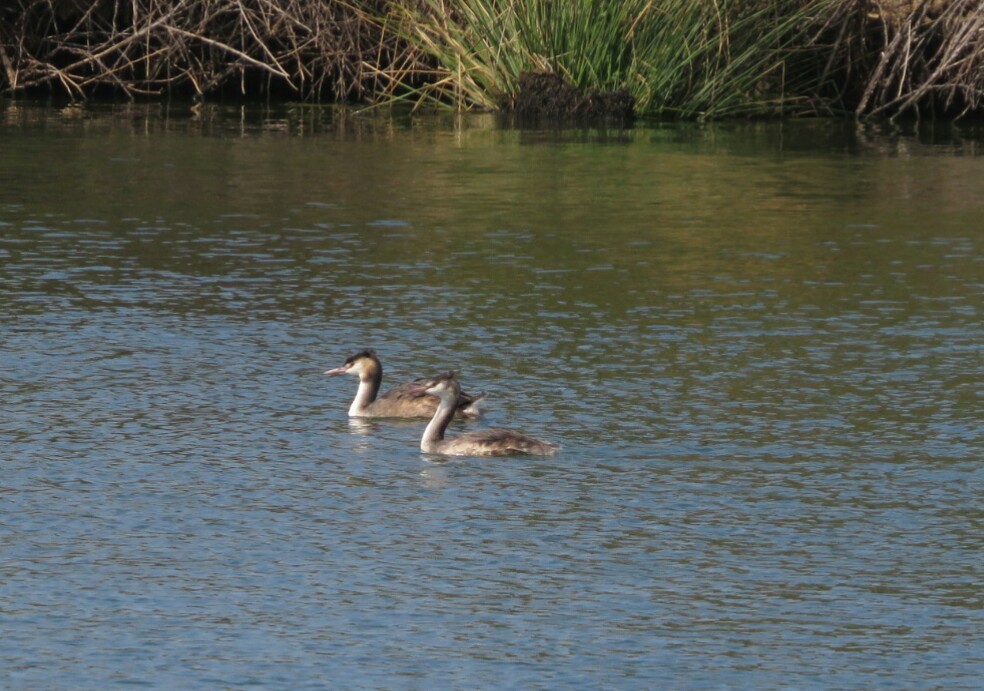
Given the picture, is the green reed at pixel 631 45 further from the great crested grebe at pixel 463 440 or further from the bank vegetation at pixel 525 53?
the great crested grebe at pixel 463 440

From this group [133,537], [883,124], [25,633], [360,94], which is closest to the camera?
[25,633]

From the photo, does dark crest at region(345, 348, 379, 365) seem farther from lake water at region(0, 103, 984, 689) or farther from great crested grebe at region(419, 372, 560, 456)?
great crested grebe at region(419, 372, 560, 456)

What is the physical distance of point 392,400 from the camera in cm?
787

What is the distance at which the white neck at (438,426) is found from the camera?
729 cm

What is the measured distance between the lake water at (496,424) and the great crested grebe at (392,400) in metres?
0.08

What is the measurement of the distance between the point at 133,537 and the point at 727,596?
1826mm

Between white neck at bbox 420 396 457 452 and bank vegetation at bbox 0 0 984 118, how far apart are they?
11580 mm

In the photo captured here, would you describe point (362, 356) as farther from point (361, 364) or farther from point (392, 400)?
point (392, 400)

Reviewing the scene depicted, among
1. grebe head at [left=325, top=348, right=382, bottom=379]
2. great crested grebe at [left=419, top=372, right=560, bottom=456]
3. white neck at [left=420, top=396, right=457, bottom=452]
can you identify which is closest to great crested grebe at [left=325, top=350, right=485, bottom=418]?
grebe head at [left=325, top=348, right=382, bottom=379]

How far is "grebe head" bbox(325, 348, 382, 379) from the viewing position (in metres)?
7.96

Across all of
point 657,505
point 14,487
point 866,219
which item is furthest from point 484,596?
point 866,219

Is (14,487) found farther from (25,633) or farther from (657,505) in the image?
(657,505)

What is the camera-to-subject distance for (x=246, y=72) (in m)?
21.5

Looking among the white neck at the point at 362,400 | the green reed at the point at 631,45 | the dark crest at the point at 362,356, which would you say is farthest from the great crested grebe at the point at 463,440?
the green reed at the point at 631,45
